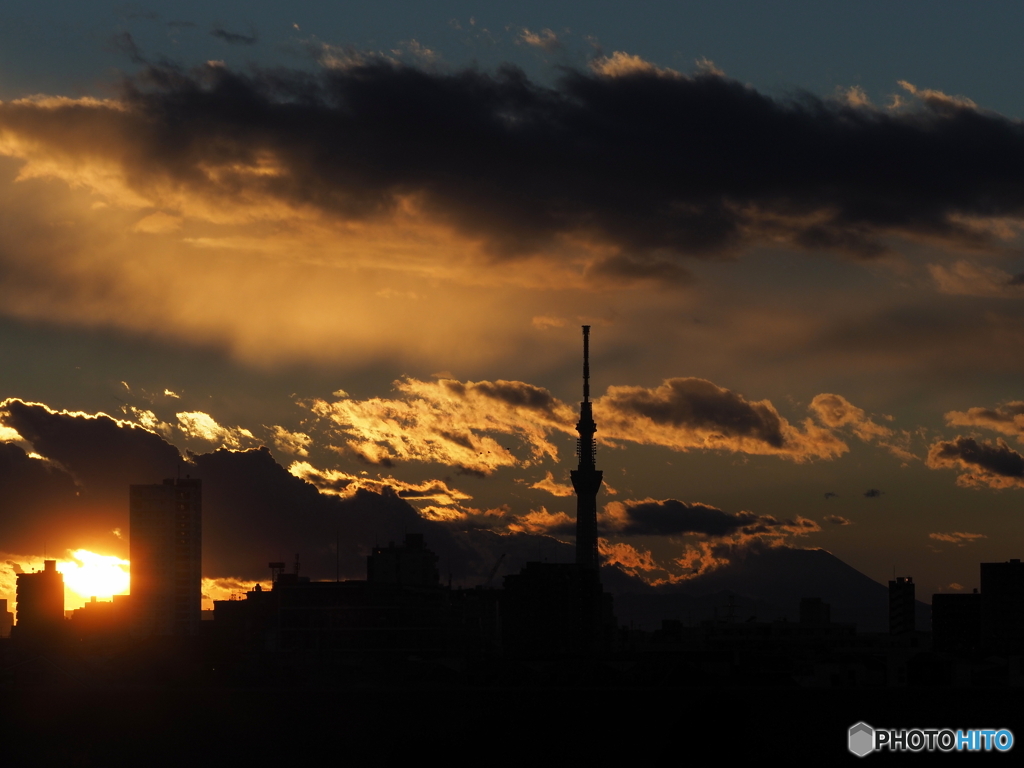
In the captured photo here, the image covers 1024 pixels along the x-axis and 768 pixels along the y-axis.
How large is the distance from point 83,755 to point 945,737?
113 meters

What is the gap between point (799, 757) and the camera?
587 ft

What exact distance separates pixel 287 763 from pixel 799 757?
6754 cm

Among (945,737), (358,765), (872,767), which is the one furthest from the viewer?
(358,765)

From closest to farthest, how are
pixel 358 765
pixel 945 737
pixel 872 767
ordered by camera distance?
pixel 872 767 < pixel 945 737 < pixel 358 765

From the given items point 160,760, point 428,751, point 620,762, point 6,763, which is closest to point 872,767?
point 620,762

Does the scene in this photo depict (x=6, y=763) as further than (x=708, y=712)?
Yes

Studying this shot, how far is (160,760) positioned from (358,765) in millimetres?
28765

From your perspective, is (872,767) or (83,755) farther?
(83,755)

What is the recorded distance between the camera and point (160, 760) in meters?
Result: 195

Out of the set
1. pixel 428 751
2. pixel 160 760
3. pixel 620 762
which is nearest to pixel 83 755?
pixel 160 760

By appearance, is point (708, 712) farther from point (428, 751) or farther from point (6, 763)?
point (6, 763)

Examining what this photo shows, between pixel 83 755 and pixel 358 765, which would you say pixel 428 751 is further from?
pixel 83 755

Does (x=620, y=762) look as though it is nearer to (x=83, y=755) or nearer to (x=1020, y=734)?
(x=1020, y=734)

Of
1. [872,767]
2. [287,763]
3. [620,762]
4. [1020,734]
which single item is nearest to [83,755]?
[287,763]
